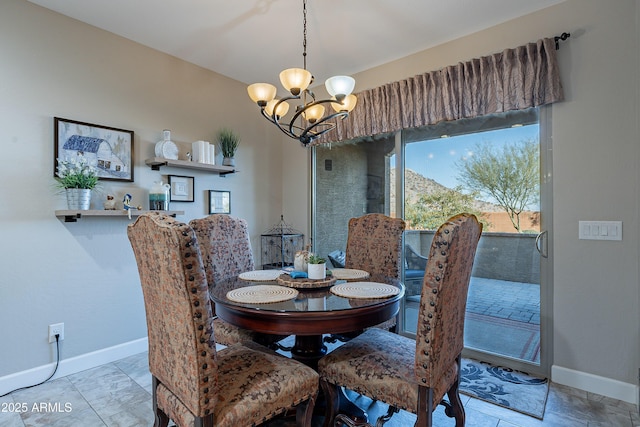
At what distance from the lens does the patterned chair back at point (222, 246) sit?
2.36 meters

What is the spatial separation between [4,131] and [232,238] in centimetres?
168

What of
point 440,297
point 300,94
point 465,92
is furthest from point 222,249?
point 465,92

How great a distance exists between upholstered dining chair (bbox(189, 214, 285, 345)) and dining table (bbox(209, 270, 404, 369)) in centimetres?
42

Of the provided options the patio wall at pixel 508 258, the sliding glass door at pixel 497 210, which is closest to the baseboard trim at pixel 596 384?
the sliding glass door at pixel 497 210

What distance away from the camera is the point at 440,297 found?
50.3 inches

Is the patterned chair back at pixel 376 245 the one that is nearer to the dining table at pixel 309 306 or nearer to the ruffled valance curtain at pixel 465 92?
the dining table at pixel 309 306

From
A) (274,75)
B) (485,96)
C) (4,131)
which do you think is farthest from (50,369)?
(485,96)

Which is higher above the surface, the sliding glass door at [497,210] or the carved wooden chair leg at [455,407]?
the sliding glass door at [497,210]

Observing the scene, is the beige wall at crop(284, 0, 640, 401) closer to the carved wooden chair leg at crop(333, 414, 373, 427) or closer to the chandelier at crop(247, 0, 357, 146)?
the chandelier at crop(247, 0, 357, 146)

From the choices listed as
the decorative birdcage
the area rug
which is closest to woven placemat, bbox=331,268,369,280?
the area rug

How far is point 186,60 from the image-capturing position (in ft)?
10.6

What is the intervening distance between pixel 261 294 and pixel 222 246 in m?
0.92

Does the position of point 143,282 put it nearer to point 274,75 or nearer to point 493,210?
point 493,210

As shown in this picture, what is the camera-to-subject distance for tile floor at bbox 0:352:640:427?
1.86m
